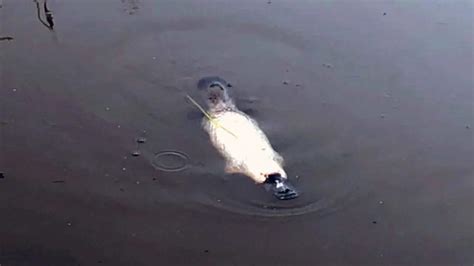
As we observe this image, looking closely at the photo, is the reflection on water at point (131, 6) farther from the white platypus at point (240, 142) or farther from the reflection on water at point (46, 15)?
the white platypus at point (240, 142)

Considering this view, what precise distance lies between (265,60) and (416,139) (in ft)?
4.84

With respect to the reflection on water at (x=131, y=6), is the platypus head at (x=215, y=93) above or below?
below

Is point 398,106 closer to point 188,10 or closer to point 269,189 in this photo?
point 269,189

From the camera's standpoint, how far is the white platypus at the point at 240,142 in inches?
205

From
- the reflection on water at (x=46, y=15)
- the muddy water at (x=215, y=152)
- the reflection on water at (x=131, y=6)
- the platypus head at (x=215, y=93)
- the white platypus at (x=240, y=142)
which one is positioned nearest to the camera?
the muddy water at (x=215, y=152)

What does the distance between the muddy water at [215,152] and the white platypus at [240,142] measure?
3.3 inches

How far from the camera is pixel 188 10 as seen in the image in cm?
695

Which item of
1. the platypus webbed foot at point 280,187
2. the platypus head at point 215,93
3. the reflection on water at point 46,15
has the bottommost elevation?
the platypus webbed foot at point 280,187

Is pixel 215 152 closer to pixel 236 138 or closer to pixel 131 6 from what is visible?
pixel 236 138

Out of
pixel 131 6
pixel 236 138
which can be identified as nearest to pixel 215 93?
pixel 236 138

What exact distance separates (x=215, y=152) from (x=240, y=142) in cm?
22

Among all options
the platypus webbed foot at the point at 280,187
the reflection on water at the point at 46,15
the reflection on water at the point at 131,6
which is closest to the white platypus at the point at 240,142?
the platypus webbed foot at the point at 280,187

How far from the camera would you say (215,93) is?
5.99m

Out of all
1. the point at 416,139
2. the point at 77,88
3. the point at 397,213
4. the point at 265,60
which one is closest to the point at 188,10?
the point at 265,60
